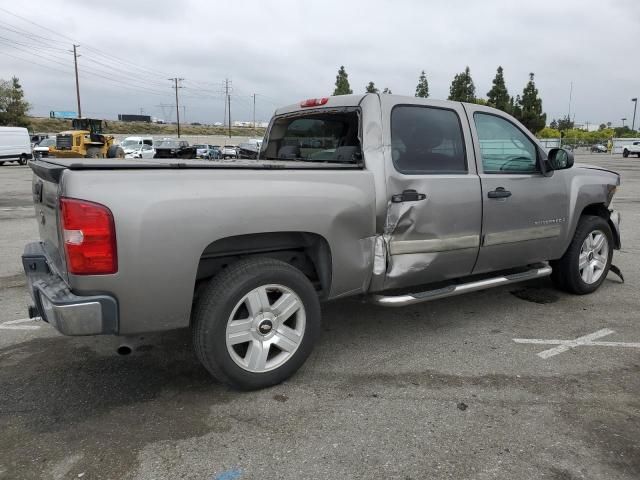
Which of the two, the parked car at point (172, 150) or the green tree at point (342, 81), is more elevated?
the green tree at point (342, 81)

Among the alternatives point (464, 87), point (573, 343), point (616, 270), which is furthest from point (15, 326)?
point (464, 87)

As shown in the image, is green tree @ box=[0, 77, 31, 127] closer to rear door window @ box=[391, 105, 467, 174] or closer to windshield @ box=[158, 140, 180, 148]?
windshield @ box=[158, 140, 180, 148]

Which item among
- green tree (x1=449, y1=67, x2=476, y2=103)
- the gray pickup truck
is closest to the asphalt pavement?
the gray pickup truck

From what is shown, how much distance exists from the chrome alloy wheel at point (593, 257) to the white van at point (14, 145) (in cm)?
3411

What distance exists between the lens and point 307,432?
278 centimetres

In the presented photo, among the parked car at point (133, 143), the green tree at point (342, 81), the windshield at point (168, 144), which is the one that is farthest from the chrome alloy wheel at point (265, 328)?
the green tree at point (342, 81)

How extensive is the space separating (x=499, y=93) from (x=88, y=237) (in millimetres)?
55791

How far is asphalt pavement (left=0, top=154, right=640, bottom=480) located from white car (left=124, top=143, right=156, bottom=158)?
95.7 ft

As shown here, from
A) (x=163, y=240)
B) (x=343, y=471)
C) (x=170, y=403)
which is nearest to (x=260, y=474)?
(x=343, y=471)

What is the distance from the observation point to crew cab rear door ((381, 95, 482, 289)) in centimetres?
359

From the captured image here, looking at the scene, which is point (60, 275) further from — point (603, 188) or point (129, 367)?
Result: point (603, 188)

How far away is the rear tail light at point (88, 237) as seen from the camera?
99.4 inches

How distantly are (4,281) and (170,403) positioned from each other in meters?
3.72

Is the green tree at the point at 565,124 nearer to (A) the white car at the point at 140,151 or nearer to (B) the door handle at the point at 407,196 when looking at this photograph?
(A) the white car at the point at 140,151
